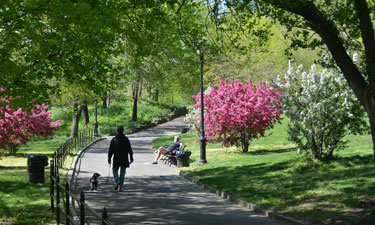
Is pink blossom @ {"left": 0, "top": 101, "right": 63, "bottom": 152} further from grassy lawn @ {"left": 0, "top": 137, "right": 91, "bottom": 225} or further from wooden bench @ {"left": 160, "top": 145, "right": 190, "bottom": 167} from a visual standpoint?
wooden bench @ {"left": 160, "top": 145, "right": 190, "bottom": 167}

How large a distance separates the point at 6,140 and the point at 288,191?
1592 cm

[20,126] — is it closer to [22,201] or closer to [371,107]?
[22,201]

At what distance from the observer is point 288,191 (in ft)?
39.8

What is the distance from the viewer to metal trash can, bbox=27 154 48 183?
50.8 feet

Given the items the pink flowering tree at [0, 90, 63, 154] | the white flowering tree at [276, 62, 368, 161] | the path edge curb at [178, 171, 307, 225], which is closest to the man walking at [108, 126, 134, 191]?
the path edge curb at [178, 171, 307, 225]

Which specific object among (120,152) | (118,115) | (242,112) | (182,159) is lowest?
(182,159)

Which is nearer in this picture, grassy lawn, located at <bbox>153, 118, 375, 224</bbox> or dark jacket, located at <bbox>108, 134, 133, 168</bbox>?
grassy lawn, located at <bbox>153, 118, 375, 224</bbox>

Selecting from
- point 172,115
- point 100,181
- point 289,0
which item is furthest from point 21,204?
point 172,115

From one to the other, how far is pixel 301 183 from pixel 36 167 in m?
8.52

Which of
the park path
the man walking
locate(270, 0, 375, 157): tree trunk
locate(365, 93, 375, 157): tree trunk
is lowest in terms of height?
the park path

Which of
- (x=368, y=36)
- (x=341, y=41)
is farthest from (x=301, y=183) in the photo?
(x=368, y=36)

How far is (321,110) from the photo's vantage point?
16.0 meters

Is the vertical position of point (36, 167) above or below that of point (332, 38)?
below

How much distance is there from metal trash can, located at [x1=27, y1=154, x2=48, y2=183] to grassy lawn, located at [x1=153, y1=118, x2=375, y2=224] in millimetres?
5235
